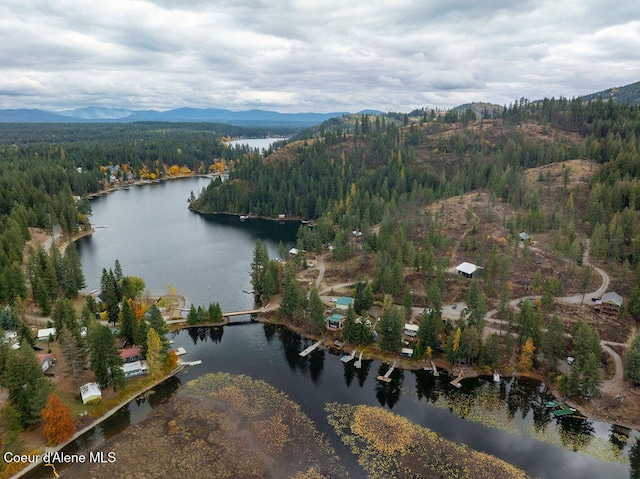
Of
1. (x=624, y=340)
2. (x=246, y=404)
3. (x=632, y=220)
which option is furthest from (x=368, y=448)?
(x=632, y=220)

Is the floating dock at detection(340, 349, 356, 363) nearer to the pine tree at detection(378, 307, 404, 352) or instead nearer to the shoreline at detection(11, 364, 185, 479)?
the pine tree at detection(378, 307, 404, 352)

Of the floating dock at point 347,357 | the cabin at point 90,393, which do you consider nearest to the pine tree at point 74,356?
the cabin at point 90,393

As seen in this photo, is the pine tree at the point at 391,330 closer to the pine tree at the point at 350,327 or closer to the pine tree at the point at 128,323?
the pine tree at the point at 350,327

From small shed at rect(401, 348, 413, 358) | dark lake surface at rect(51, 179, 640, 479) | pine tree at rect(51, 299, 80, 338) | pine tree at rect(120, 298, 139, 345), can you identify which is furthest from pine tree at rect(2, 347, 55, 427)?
small shed at rect(401, 348, 413, 358)

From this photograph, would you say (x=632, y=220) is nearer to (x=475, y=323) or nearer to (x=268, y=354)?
(x=475, y=323)

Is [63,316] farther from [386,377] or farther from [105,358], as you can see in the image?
[386,377]

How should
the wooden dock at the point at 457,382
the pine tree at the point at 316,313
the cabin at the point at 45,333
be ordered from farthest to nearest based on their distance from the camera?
1. the pine tree at the point at 316,313
2. the cabin at the point at 45,333
3. the wooden dock at the point at 457,382

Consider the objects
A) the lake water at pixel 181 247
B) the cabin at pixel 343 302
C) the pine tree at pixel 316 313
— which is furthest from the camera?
the lake water at pixel 181 247
